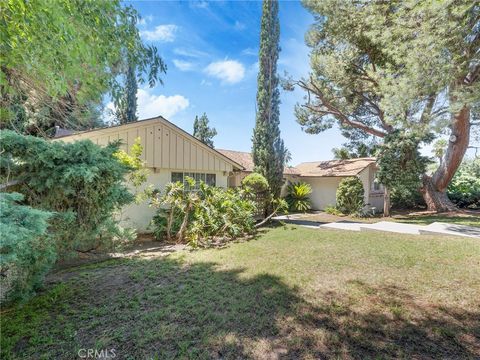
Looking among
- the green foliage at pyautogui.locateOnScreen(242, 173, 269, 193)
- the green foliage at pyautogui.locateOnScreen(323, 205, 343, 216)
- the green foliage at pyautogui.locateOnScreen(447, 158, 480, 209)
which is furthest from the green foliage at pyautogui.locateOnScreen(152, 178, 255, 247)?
the green foliage at pyautogui.locateOnScreen(447, 158, 480, 209)

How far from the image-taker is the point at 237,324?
3.48m

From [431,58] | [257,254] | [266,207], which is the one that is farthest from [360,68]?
[257,254]

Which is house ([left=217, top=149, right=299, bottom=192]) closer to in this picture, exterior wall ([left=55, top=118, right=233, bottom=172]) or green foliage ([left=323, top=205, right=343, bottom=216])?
green foliage ([left=323, top=205, right=343, bottom=216])

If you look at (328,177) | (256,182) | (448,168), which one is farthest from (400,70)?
(328,177)

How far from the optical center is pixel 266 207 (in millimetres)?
12570

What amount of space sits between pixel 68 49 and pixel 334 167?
60.4ft

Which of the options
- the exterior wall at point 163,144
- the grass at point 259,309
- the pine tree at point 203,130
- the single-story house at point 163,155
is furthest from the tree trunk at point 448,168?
the pine tree at point 203,130

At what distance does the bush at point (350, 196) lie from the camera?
1553 centimetres

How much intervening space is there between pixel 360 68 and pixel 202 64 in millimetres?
11416

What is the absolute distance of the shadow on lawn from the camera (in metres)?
2.93

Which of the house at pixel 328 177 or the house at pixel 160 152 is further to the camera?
the house at pixel 328 177

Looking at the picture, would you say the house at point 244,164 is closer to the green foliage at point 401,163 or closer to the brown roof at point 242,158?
the brown roof at point 242,158

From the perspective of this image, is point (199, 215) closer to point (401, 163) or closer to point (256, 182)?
point (256, 182)

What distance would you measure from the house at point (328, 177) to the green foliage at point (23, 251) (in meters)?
13.2
